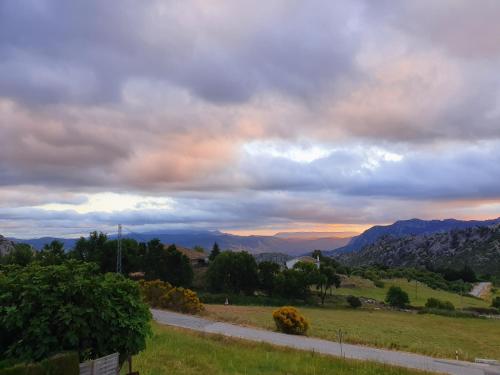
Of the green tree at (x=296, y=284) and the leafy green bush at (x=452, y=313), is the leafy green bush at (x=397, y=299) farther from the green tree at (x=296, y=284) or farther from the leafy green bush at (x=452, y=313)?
the green tree at (x=296, y=284)

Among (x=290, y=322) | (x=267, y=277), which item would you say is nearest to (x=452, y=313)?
(x=267, y=277)

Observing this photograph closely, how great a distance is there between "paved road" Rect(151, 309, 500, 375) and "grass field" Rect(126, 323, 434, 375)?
9.97 feet

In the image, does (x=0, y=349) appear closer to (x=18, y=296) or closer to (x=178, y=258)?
(x=18, y=296)

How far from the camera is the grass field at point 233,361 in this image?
16.1 meters


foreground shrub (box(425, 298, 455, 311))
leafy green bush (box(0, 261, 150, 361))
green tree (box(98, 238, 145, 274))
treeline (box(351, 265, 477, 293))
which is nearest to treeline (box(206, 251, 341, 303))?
green tree (box(98, 238, 145, 274))

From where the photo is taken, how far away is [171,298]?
143 ft

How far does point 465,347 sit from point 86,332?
3945 centimetres

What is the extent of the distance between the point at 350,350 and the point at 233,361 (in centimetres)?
962

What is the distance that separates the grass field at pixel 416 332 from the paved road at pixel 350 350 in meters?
2.26

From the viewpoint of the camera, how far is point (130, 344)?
12484mm

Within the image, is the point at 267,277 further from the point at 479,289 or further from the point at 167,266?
the point at 479,289

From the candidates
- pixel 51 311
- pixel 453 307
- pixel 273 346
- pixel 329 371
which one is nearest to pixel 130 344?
pixel 51 311

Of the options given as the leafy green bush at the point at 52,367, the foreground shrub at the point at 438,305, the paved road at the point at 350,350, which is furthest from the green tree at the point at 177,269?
the leafy green bush at the point at 52,367

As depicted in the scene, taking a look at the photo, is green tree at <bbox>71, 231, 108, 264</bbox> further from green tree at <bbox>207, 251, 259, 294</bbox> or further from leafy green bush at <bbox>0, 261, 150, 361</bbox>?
leafy green bush at <bbox>0, 261, 150, 361</bbox>
